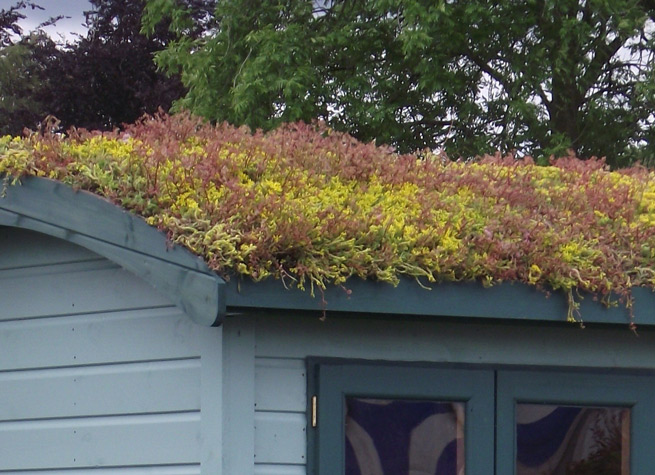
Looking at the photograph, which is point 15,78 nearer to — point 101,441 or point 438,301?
point 101,441

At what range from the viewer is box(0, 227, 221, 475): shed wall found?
3.40 m

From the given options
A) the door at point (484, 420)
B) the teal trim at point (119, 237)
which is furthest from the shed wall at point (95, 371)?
the door at point (484, 420)

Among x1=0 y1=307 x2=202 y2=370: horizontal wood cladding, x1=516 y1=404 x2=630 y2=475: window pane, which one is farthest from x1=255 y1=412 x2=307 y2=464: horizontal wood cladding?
x1=516 y1=404 x2=630 y2=475: window pane

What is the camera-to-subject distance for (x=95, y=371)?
3598 mm

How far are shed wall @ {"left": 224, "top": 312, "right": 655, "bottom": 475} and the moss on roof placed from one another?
0.32 m

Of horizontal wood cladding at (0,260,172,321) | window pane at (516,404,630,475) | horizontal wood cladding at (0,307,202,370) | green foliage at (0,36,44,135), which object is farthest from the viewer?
green foliage at (0,36,44,135)

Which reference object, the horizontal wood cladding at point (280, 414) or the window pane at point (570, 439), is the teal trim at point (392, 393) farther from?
the window pane at point (570, 439)

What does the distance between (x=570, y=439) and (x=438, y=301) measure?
0.97 meters

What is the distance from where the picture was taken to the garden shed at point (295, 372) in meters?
3.33

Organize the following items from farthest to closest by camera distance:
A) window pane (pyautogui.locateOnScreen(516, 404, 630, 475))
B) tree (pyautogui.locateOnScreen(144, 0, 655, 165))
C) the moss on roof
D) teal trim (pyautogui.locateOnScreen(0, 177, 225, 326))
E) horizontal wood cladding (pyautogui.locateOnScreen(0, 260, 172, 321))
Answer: tree (pyautogui.locateOnScreen(144, 0, 655, 165))
window pane (pyautogui.locateOnScreen(516, 404, 630, 475))
horizontal wood cladding (pyautogui.locateOnScreen(0, 260, 172, 321))
the moss on roof
teal trim (pyautogui.locateOnScreen(0, 177, 225, 326))

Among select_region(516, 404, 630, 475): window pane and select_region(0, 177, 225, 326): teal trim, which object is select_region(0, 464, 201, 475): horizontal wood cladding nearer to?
select_region(0, 177, 225, 326): teal trim

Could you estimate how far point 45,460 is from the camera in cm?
371

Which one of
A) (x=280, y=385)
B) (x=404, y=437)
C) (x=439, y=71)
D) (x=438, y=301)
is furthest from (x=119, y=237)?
(x=439, y=71)

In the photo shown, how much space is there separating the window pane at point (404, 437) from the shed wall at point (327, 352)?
213 millimetres
